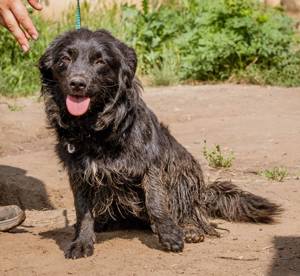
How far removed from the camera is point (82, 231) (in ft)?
17.7

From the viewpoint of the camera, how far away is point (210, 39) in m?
12.0

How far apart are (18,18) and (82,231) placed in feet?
4.88

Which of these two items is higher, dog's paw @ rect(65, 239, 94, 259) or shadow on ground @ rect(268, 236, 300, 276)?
shadow on ground @ rect(268, 236, 300, 276)

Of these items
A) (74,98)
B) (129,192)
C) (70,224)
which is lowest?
(70,224)

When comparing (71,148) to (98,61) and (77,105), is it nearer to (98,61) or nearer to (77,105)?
(77,105)

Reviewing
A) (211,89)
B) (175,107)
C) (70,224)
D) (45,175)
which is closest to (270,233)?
(70,224)

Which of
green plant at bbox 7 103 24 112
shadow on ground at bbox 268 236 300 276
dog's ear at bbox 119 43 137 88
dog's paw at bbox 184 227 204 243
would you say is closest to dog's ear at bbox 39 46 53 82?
dog's ear at bbox 119 43 137 88

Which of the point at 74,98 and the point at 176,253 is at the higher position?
the point at 74,98

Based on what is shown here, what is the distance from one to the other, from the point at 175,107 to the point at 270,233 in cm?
472

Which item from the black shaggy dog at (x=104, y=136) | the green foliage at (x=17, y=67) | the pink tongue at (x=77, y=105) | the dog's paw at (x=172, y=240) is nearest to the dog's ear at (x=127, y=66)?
the black shaggy dog at (x=104, y=136)

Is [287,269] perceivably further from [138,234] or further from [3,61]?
[3,61]

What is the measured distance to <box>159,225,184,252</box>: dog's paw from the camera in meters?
5.22

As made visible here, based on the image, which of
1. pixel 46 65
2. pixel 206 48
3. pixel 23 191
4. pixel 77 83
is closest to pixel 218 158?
pixel 23 191

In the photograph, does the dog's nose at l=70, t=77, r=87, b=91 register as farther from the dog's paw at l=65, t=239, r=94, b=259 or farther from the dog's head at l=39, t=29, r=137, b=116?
the dog's paw at l=65, t=239, r=94, b=259
